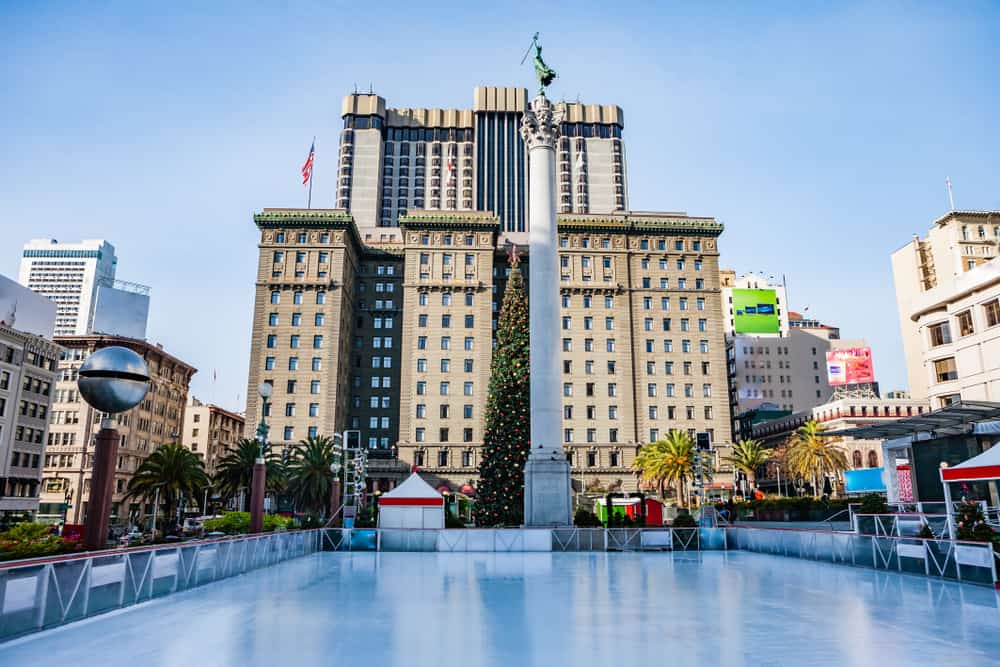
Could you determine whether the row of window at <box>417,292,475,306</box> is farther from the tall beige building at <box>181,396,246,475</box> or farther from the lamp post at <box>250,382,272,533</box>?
the tall beige building at <box>181,396,246,475</box>

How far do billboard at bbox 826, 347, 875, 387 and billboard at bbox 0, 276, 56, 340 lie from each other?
10364 centimetres

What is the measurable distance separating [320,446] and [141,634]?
174 feet

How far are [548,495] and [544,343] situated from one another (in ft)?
28.6

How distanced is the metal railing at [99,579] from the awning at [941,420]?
28.0 metres

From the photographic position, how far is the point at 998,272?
148ft

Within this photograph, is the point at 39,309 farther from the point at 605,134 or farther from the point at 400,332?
the point at 605,134

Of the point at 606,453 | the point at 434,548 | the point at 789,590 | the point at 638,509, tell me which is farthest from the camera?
the point at 606,453

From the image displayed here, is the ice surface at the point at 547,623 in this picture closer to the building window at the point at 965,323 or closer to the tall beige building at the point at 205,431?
the building window at the point at 965,323

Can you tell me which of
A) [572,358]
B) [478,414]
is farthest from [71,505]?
[572,358]

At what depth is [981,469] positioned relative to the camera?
2019 centimetres

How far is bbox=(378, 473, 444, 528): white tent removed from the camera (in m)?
36.4

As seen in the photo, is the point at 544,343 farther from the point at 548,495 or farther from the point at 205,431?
the point at 205,431

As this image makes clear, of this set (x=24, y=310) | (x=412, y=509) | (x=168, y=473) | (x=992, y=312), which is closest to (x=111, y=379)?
(x=412, y=509)

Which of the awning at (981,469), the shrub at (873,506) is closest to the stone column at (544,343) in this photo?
the shrub at (873,506)
